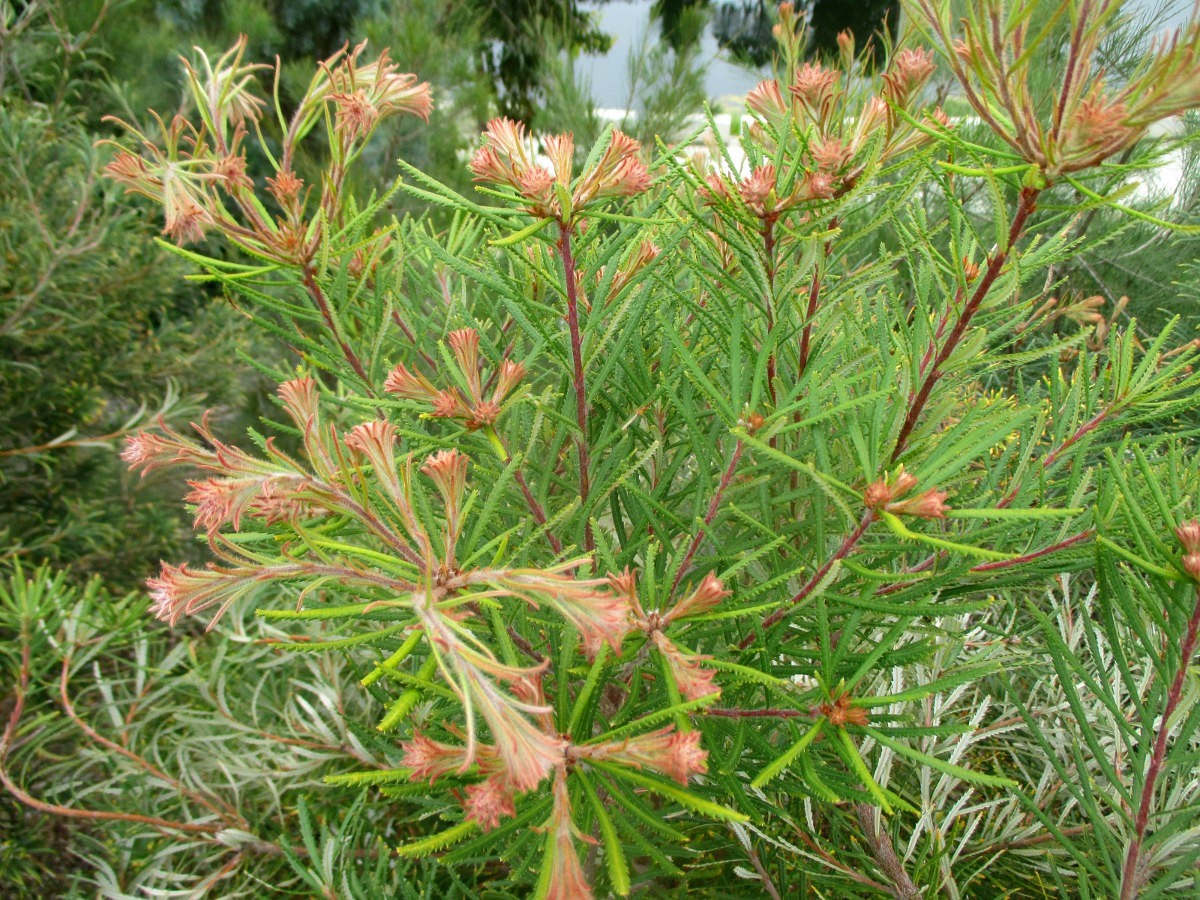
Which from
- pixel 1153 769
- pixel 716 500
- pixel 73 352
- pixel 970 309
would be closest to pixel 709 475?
pixel 716 500

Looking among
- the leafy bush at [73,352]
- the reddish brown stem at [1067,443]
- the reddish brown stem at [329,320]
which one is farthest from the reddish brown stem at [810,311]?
the leafy bush at [73,352]

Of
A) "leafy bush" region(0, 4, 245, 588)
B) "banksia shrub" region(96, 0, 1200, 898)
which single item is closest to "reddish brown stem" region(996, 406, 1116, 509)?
"banksia shrub" region(96, 0, 1200, 898)

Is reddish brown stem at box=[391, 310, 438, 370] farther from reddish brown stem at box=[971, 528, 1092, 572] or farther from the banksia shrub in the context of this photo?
reddish brown stem at box=[971, 528, 1092, 572]

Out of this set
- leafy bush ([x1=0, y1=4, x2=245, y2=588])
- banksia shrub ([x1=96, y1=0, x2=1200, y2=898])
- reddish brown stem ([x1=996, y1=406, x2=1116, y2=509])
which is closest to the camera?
banksia shrub ([x1=96, y1=0, x2=1200, y2=898])

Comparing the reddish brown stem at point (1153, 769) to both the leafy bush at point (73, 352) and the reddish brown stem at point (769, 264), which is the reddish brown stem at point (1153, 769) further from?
the leafy bush at point (73, 352)

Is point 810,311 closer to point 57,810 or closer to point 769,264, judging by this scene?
point 769,264

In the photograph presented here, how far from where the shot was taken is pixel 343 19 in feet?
9.82

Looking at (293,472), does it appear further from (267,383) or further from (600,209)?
(267,383)

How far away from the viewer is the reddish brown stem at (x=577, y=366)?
0.28 m

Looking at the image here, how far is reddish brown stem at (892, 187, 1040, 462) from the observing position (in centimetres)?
24

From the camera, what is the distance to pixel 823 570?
0.98 feet

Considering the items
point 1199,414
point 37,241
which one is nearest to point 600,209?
point 1199,414

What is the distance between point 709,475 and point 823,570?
0.06 meters

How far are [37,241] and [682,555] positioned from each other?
1367 millimetres
